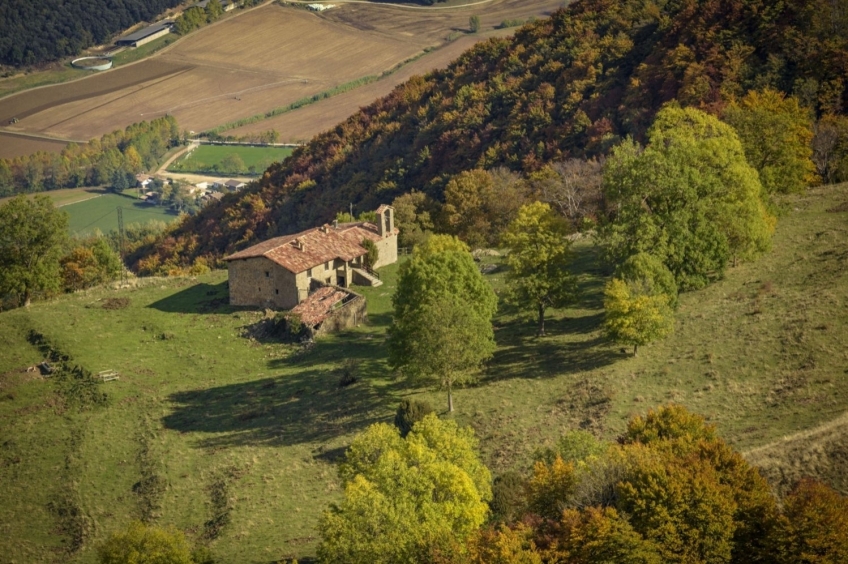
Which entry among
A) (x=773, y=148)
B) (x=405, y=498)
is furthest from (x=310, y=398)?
(x=773, y=148)

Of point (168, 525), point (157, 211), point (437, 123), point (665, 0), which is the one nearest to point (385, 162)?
point (437, 123)

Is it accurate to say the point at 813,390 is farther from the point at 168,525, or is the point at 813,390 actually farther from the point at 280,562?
the point at 168,525

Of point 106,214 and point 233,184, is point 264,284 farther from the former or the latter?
point 106,214

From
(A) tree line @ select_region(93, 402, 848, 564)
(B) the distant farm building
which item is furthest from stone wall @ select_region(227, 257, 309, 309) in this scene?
(B) the distant farm building

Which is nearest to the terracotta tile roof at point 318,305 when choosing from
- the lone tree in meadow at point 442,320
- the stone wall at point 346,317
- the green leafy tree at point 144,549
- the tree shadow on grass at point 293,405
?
the stone wall at point 346,317

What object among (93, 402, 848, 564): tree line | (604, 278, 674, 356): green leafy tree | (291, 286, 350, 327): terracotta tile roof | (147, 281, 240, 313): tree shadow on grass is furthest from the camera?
(147, 281, 240, 313): tree shadow on grass

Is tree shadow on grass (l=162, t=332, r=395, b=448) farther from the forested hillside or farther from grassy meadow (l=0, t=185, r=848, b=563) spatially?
the forested hillside
